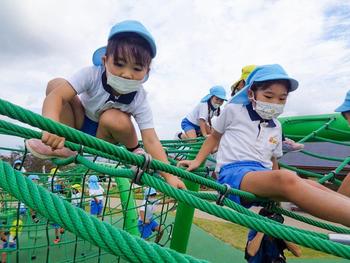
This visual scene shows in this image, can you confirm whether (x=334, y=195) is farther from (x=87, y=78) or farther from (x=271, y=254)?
(x=87, y=78)

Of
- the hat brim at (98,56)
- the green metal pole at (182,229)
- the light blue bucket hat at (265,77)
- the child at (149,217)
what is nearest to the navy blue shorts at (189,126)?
the child at (149,217)

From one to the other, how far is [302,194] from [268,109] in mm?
414

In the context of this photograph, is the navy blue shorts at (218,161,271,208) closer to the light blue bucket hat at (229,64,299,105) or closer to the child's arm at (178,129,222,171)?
the child's arm at (178,129,222,171)

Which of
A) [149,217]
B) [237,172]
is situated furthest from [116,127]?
[149,217]

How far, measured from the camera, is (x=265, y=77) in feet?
4.25

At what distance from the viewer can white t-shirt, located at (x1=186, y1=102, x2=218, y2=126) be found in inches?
114

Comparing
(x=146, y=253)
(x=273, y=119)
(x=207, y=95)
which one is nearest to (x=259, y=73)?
(x=273, y=119)

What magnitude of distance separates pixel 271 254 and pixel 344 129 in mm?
808

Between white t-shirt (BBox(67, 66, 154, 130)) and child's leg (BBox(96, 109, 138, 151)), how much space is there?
1.2 inches

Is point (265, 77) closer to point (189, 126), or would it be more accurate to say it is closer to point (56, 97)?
point (56, 97)

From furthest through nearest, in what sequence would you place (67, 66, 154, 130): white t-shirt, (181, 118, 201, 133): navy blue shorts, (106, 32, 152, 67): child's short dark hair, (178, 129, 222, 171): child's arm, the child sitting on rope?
(181, 118, 201, 133): navy blue shorts < the child sitting on rope < (178, 129, 222, 171): child's arm < (67, 66, 154, 130): white t-shirt < (106, 32, 152, 67): child's short dark hair

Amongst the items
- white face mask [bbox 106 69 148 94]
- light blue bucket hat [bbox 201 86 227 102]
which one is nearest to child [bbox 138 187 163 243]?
white face mask [bbox 106 69 148 94]

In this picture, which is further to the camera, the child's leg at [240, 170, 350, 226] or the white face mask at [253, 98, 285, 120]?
the white face mask at [253, 98, 285, 120]

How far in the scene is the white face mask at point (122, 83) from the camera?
1206 millimetres
